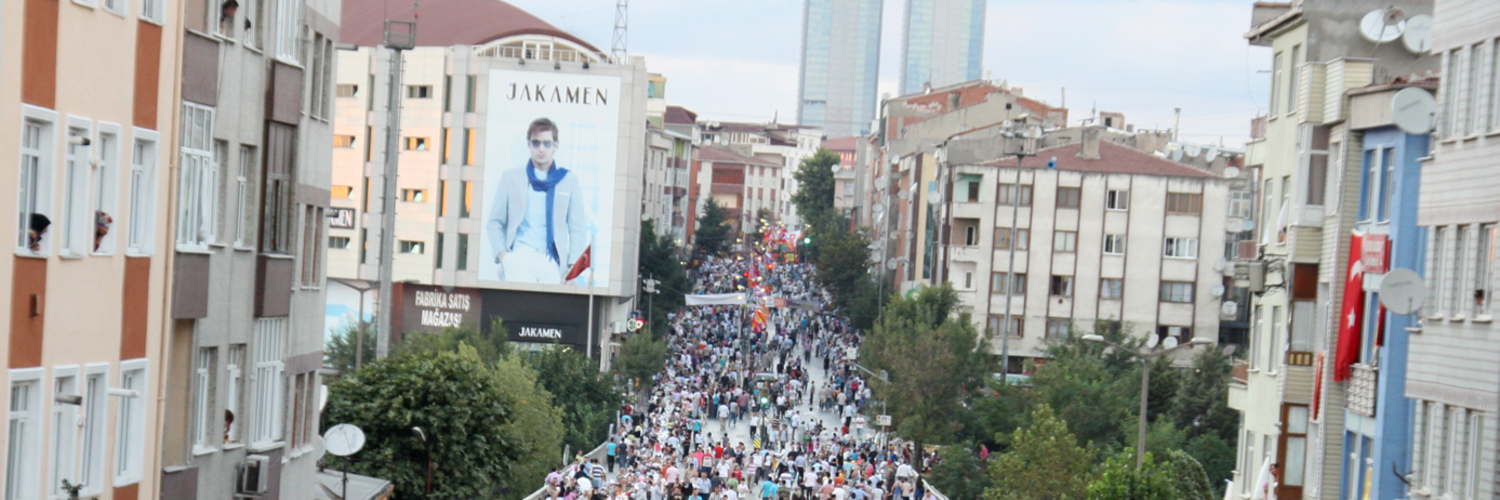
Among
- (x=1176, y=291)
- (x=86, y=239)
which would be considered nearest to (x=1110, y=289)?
(x=1176, y=291)

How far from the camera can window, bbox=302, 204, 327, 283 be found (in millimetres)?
23125

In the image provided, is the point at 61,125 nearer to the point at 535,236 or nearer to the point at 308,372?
the point at 308,372

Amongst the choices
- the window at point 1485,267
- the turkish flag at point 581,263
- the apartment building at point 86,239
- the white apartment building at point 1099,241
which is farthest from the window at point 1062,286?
the apartment building at point 86,239

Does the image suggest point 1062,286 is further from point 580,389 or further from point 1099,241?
point 580,389

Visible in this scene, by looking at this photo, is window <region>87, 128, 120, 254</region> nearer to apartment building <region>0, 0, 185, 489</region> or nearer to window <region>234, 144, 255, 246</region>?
apartment building <region>0, 0, 185, 489</region>

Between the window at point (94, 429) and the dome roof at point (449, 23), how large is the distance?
58796mm

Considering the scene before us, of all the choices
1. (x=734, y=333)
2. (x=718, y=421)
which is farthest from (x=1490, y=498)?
(x=734, y=333)

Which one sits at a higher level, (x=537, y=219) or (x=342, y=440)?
(x=537, y=219)

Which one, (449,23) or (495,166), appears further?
(449,23)

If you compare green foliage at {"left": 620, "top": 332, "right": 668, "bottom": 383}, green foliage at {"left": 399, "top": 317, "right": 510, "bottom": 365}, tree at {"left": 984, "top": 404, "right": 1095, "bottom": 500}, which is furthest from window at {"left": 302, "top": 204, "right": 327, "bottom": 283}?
green foliage at {"left": 620, "top": 332, "right": 668, "bottom": 383}

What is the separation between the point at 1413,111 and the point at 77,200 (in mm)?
16342

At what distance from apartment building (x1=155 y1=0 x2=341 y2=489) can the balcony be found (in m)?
14.8

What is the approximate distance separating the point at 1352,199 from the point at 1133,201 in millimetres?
40256

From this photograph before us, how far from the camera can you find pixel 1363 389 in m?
25.7
